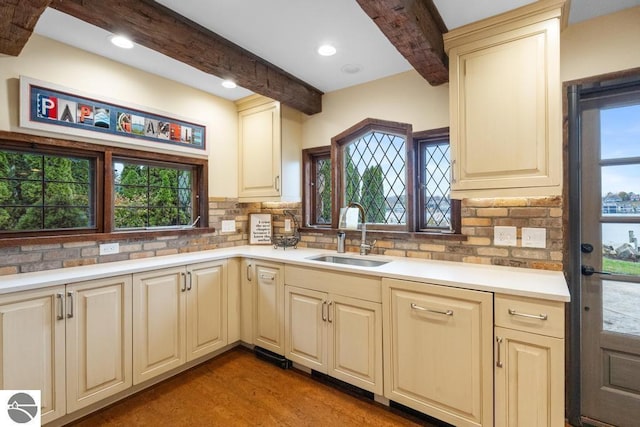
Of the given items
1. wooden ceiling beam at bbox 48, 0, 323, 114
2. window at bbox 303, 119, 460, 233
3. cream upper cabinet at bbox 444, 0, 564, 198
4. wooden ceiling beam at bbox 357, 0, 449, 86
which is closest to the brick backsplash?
window at bbox 303, 119, 460, 233

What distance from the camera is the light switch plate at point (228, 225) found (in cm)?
328

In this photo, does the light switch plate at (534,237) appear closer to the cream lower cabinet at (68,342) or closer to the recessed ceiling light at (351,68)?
the recessed ceiling light at (351,68)

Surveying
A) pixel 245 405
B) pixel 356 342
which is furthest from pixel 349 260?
pixel 245 405

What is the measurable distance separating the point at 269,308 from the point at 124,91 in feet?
6.96

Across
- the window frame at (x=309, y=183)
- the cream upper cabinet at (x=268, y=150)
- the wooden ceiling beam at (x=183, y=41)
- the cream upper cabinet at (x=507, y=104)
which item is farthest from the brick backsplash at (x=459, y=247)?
the wooden ceiling beam at (x=183, y=41)

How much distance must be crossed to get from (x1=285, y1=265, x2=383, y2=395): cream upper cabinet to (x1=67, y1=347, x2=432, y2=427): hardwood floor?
5.5 inches

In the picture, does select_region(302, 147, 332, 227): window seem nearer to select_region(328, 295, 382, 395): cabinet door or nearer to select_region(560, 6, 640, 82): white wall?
select_region(328, 295, 382, 395): cabinet door

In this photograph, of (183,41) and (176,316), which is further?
(176,316)

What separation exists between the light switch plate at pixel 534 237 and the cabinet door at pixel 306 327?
141 cm

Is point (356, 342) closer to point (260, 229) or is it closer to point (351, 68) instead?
point (260, 229)

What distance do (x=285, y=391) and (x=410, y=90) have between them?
8.28 feet

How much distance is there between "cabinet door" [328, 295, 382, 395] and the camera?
2025 millimetres

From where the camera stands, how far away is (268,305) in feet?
8.64

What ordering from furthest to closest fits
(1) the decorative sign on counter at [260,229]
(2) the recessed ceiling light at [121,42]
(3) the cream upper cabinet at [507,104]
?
(1) the decorative sign on counter at [260,229] → (2) the recessed ceiling light at [121,42] → (3) the cream upper cabinet at [507,104]
